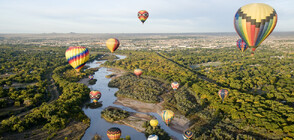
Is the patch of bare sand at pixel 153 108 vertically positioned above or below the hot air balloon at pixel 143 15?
below

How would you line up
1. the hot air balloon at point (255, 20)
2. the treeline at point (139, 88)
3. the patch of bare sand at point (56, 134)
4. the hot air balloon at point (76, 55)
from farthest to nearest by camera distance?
1. the treeline at point (139, 88)
2. the hot air balloon at point (76, 55)
3. the patch of bare sand at point (56, 134)
4. the hot air balloon at point (255, 20)

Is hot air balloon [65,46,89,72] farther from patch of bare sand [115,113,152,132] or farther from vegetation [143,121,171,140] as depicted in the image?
vegetation [143,121,171,140]

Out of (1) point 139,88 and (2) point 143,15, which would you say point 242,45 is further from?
(1) point 139,88

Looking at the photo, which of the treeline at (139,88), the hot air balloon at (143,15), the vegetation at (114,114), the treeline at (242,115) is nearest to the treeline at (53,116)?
the vegetation at (114,114)

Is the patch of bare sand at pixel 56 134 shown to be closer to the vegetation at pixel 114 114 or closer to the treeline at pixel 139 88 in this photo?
the vegetation at pixel 114 114

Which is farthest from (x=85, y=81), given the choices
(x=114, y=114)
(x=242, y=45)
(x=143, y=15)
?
(x=242, y=45)

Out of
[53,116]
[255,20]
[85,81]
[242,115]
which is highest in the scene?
[255,20]
